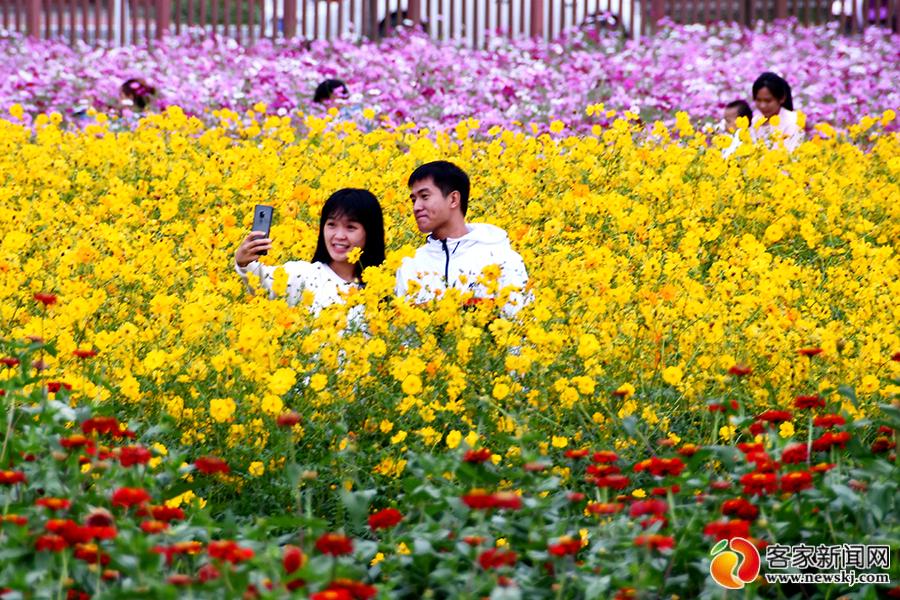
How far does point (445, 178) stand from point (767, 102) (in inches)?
147

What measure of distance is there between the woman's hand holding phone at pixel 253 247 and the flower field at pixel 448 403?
0.43 ft

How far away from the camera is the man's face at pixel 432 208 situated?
5199 mm

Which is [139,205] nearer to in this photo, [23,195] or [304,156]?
[23,195]

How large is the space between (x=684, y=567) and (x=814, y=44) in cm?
1162

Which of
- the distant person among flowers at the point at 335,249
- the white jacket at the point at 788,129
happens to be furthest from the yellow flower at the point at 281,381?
the white jacket at the point at 788,129

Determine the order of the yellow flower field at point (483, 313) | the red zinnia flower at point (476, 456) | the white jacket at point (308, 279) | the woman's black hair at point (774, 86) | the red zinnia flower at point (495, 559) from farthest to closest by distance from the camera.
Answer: the woman's black hair at point (774, 86) < the white jacket at point (308, 279) < the yellow flower field at point (483, 313) < the red zinnia flower at point (476, 456) < the red zinnia flower at point (495, 559)

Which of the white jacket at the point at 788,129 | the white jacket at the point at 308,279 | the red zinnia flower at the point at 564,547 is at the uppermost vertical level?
the white jacket at the point at 788,129

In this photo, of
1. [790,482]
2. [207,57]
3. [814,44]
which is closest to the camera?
[790,482]

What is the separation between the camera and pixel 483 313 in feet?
13.9

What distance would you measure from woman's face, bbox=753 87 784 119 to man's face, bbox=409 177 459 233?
3731 mm

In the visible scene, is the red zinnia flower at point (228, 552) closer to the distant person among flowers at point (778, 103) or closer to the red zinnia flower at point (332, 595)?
the red zinnia flower at point (332, 595)

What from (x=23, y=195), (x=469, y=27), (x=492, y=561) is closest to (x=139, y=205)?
(x=23, y=195)

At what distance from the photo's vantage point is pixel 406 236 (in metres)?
6.03

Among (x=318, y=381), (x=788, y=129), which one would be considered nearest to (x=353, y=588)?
(x=318, y=381)
